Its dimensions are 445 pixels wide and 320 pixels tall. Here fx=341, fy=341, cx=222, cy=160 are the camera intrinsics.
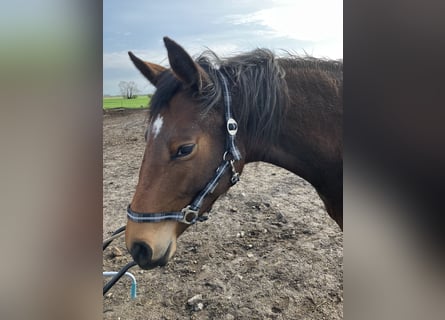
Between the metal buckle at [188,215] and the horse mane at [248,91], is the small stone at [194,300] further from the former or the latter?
the horse mane at [248,91]

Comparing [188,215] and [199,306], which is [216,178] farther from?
[199,306]

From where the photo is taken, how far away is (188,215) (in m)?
1.08

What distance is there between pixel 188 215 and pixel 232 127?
0.31 metres

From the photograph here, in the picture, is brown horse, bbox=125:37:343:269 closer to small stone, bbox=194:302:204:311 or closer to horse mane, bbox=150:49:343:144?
horse mane, bbox=150:49:343:144

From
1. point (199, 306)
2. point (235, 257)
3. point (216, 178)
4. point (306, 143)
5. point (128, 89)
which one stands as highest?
point (128, 89)

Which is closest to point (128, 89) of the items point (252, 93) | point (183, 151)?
point (183, 151)

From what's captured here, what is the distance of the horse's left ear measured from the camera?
1.04 meters

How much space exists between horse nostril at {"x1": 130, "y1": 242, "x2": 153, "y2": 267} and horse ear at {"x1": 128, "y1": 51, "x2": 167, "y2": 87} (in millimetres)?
528

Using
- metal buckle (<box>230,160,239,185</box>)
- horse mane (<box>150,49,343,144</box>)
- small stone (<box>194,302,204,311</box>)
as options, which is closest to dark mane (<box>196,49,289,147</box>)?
horse mane (<box>150,49,343,144</box>)

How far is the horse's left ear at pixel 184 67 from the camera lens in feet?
3.40
